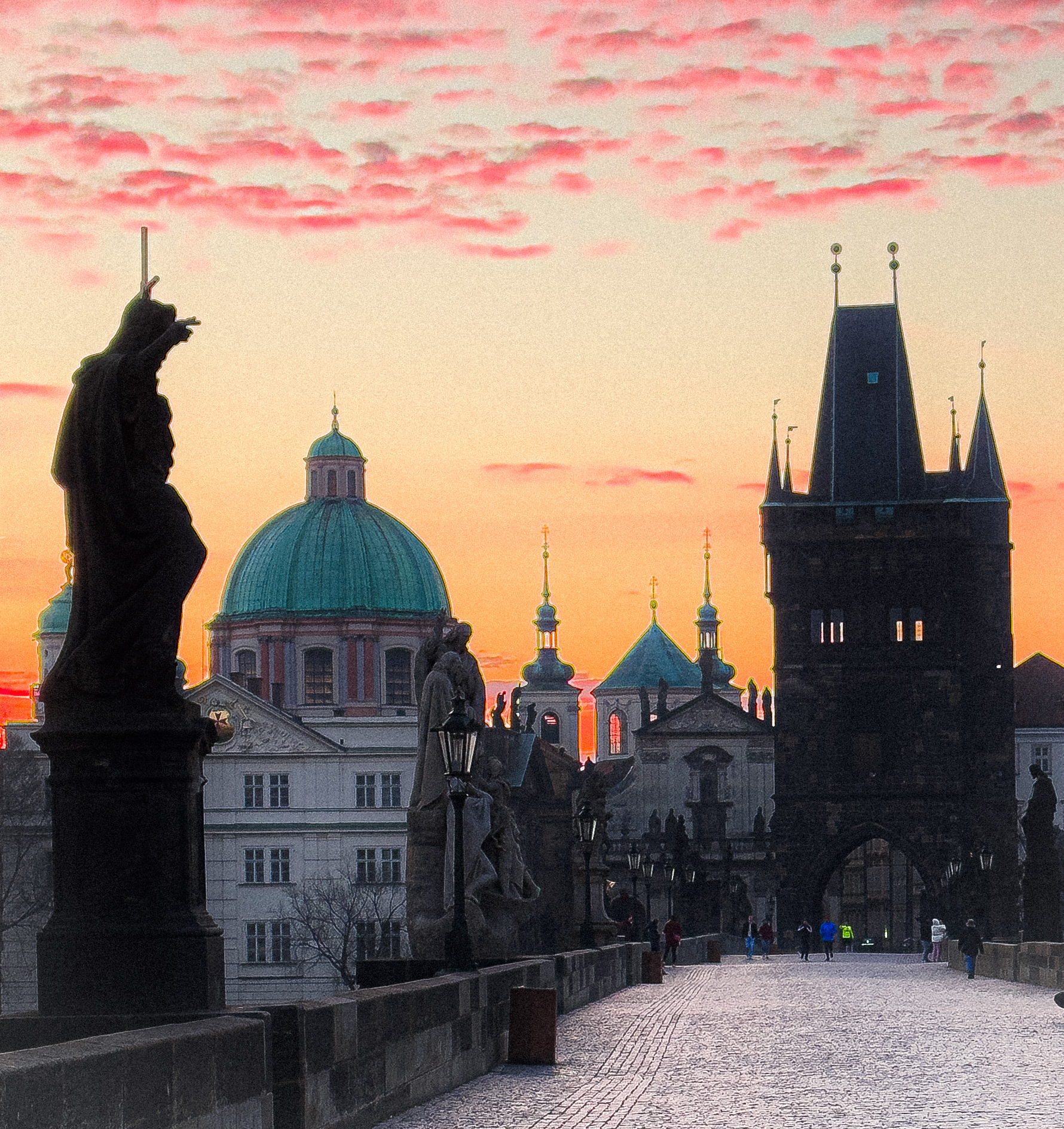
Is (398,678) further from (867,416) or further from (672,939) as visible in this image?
(672,939)

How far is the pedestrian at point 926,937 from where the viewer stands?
67438 mm

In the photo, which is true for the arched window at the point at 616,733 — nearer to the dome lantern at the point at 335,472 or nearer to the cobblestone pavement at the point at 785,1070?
the dome lantern at the point at 335,472

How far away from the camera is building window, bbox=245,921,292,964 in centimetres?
10106

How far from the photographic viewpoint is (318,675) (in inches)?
4806

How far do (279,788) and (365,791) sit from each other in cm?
377

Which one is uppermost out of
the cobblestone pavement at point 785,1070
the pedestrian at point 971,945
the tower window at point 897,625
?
the tower window at point 897,625

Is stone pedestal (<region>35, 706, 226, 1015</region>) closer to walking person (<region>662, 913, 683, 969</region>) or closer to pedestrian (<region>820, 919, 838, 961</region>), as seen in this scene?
walking person (<region>662, 913, 683, 969</region>)

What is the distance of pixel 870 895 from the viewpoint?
144 meters

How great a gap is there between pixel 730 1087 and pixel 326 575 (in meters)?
108

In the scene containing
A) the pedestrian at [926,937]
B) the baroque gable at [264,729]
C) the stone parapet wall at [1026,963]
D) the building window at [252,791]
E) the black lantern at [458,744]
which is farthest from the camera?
the building window at [252,791]

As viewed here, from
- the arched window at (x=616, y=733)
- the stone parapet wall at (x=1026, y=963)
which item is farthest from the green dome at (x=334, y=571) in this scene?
the stone parapet wall at (x=1026, y=963)

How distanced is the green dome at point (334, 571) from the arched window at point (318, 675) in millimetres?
2080

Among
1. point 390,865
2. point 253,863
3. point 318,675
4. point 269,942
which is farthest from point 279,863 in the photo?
point 318,675

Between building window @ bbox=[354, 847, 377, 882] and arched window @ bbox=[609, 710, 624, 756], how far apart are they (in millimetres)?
81276
